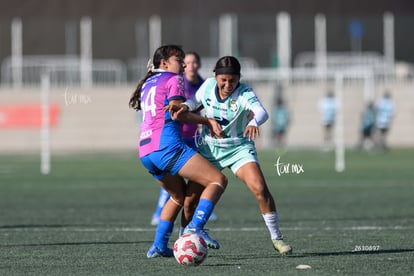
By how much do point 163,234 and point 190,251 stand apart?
93 centimetres

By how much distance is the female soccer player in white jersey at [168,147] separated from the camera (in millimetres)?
9742

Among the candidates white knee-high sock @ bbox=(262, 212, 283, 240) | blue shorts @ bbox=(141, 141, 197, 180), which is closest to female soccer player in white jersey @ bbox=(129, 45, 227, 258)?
blue shorts @ bbox=(141, 141, 197, 180)

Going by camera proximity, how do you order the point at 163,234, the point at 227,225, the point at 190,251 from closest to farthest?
1. the point at 190,251
2. the point at 163,234
3. the point at 227,225

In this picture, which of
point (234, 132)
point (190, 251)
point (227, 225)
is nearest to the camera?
point (190, 251)

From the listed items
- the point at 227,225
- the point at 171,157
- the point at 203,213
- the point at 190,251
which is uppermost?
the point at 171,157

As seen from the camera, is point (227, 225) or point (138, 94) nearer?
point (138, 94)

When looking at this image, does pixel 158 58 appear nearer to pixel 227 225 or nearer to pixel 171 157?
pixel 171 157

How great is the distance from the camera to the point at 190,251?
9.15m

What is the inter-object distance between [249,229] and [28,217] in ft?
11.6

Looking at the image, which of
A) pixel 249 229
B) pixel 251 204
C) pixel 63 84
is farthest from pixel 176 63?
pixel 63 84

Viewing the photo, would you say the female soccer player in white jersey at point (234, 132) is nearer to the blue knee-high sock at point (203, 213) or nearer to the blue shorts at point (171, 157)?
the blue shorts at point (171, 157)

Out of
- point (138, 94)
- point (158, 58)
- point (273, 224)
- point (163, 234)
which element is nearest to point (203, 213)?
point (163, 234)

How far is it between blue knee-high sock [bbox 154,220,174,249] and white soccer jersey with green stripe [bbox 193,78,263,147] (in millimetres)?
925

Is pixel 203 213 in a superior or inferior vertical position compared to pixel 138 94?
inferior
